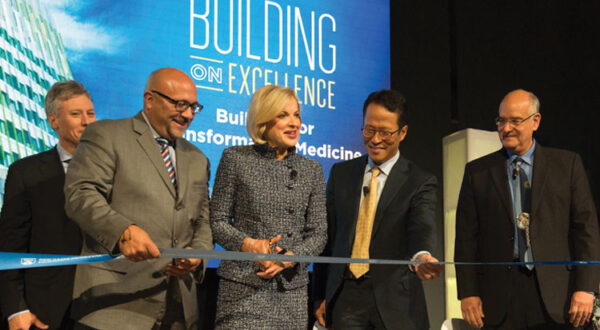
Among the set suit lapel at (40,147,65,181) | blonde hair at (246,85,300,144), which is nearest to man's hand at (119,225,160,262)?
blonde hair at (246,85,300,144)

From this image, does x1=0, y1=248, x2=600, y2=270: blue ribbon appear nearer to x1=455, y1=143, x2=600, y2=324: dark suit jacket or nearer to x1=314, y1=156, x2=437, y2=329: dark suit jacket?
x1=314, y1=156, x2=437, y2=329: dark suit jacket

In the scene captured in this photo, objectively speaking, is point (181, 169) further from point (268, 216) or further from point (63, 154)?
point (63, 154)

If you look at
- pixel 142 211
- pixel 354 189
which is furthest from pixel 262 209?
pixel 354 189

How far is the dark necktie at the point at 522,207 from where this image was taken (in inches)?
116

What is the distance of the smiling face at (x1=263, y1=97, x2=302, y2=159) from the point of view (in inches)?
105

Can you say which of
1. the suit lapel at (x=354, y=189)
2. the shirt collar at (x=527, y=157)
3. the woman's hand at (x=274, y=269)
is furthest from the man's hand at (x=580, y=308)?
the woman's hand at (x=274, y=269)

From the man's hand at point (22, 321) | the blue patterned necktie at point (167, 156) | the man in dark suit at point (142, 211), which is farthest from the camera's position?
the man's hand at point (22, 321)

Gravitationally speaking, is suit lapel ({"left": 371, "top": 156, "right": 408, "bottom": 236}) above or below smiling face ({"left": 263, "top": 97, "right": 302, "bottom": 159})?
below

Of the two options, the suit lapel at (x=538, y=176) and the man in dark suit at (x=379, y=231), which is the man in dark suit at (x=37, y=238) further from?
the suit lapel at (x=538, y=176)

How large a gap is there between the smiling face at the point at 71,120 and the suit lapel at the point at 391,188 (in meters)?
1.48

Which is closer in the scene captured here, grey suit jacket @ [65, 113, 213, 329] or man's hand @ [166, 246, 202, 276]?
grey suit jacket @ [65, 113, 213, 329]

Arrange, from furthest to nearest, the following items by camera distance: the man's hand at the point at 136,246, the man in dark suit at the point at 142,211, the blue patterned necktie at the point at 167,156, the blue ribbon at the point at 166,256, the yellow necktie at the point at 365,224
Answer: the yellow necktie at the point at 365,224
the blue patterned necktie at the point at 167,156
the man in dark suit at the point at 142,211
the man's hand at the point at 136,246
the blue ribbon at the point at 166,256

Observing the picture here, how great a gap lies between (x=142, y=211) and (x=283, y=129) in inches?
28.1

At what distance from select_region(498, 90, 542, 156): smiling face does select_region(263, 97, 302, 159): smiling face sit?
3.91 ft
